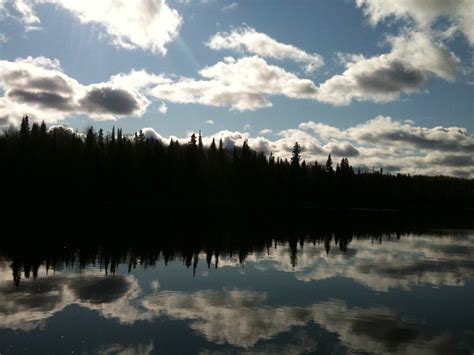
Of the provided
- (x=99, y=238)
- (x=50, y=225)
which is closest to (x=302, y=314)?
(x=99, y=238)

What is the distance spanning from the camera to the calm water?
17.8m

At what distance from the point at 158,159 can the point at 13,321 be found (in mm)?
117014

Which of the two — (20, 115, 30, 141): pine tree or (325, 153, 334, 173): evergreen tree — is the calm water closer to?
(20, 115, 30, 141): pine tree

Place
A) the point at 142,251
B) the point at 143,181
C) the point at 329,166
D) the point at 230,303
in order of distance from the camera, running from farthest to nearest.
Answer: the point at 329,166 → the point at 143,181 → the point at 142,251 → the point at 230,303

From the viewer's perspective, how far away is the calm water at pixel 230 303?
17.8 meters

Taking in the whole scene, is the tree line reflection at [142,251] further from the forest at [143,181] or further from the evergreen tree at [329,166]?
the evergreen tree at [329,166]

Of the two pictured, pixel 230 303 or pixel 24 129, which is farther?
pixel 24 129

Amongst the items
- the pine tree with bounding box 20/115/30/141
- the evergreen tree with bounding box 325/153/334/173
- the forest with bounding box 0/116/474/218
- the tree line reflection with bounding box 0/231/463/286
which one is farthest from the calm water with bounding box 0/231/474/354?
the evergreen tree with bounding box 325/153/334/173

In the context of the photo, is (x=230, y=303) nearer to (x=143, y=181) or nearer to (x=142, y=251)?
(x=142, y=251)

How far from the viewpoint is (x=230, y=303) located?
79.2 feet

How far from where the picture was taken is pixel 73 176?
402 ft

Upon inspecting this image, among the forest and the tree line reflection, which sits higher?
the forest

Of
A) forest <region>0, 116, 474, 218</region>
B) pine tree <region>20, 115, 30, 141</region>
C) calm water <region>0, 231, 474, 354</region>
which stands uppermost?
pine tree <region>20, 115, 30, 141</region>

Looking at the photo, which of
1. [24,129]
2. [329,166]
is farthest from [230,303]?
[329,166]
